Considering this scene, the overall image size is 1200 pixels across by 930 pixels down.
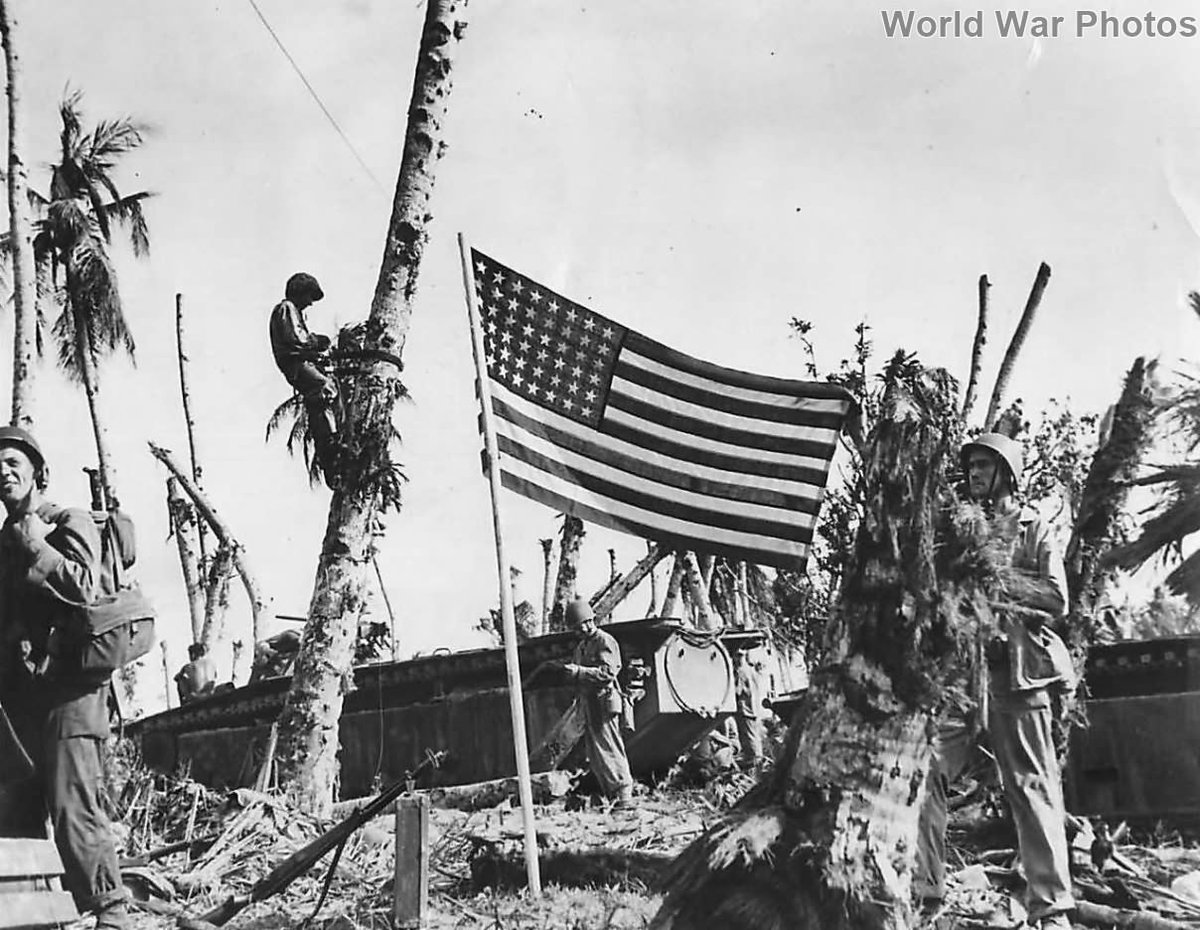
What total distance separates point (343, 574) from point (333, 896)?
2.46 meters

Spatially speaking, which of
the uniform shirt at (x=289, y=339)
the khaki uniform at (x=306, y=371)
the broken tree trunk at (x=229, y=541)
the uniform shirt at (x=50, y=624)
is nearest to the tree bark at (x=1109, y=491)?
the khaki uniform at (x=306, y=371)

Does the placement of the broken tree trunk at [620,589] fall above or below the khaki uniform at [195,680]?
above

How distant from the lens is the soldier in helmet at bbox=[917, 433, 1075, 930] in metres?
4.56

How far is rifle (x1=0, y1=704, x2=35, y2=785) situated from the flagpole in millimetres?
1755

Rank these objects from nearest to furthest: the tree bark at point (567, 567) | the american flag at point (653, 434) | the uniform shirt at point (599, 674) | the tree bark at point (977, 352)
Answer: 1. the american flag at point (653, 434)
2. the uniform shirt at point (599, 674)
3. the tree bark at point (977, 352)
4. the tree bark at point (567, 567)

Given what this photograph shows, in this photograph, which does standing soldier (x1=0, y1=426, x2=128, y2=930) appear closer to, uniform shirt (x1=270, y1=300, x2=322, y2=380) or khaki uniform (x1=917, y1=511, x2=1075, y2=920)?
khaki uniform (x1=917, y1=511, x2=1075, y2=920)

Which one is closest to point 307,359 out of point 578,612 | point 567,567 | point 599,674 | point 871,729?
point 578,612

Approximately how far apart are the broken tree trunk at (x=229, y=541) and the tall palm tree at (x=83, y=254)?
0.91 metres

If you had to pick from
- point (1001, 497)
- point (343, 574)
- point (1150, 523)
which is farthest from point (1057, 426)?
point (1001, 497)

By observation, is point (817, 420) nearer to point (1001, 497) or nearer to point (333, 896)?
point (1001, 497)

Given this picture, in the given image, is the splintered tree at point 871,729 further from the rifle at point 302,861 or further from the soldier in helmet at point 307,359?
the soldier in helmet at point 307,359

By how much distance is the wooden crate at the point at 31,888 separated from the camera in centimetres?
383

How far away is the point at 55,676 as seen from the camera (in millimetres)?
5020

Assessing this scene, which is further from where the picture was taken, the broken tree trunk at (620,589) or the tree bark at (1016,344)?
the broken tree trunk at (620,589)
